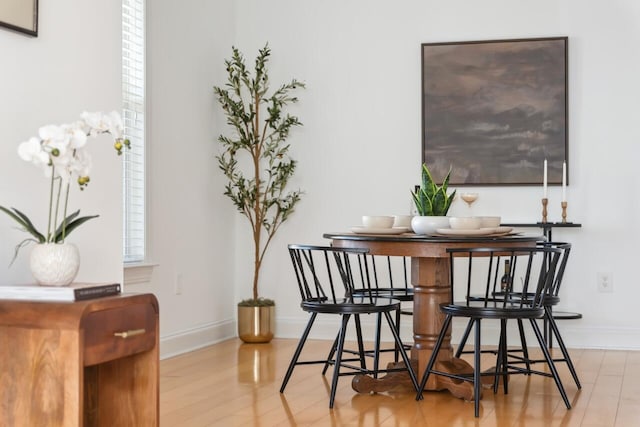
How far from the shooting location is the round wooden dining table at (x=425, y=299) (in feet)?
13.1

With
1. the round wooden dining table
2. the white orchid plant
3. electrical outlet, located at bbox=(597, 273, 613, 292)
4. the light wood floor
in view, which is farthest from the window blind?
electrical outlet, located at bbox=(597, 273, 613, 292)

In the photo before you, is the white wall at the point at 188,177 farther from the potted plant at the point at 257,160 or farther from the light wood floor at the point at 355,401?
the light wood floor at the point at 355,401

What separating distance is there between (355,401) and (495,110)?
2561mm

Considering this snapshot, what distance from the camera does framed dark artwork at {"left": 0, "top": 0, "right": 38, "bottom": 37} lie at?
258cm

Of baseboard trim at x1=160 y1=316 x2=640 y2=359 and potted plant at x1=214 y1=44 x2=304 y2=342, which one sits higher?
potted plant at x1=214 y1=44 x2=304 y2=342

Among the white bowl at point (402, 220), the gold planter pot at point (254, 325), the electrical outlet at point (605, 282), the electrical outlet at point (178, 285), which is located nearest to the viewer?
the white bowl at point (402, 220)

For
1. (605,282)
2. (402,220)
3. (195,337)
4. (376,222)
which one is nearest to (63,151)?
(376,222)

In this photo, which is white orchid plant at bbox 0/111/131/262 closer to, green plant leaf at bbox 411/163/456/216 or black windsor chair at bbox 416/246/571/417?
black windsor chair at bbox 416/246/571/417

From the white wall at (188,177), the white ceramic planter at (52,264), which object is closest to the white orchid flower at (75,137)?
the white ceramic planter at (52,264)

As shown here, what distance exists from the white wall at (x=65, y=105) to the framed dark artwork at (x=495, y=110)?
3.19 meters

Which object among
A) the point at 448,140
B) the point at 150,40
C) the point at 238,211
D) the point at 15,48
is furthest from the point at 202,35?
the point at 15,48

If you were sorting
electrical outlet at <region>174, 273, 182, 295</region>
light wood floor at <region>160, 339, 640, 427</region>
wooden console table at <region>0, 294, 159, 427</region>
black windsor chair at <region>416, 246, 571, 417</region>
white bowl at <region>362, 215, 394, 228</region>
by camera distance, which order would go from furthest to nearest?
electrical outlet at <region>174, 273, 182, 295</region>
white bowl at <region>362, 215, 394, 228</region>
black windsor chair at <region>416, 246, 571, 417</region>
light wood floor at <region>160, 339, 640, 427</region>
wooden console table at <region>0, 294, 159, 427</region>

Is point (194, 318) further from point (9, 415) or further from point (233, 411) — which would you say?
point (9, 415)

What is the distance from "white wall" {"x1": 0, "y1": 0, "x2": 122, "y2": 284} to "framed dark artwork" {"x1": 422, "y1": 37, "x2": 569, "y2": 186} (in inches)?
125
